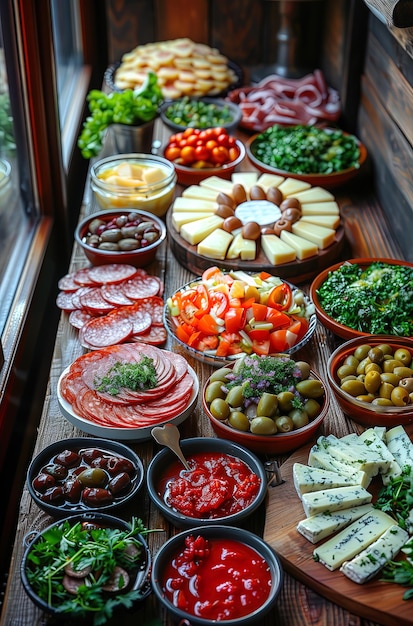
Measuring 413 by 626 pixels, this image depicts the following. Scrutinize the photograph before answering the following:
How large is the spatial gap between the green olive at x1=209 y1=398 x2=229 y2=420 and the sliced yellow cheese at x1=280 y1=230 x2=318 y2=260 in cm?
100

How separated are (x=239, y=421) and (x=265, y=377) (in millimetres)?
156

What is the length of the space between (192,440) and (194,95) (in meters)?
2.78

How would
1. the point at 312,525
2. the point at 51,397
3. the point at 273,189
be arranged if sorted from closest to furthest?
the point at 312,525, the point at 51,397, the point at 273,189

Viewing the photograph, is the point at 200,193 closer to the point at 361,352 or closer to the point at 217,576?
the point at 361,352

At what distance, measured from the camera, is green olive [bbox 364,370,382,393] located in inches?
88.8

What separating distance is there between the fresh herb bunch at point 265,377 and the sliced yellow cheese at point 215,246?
0.81 m

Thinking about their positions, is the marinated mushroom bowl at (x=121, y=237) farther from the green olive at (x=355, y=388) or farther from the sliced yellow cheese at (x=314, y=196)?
the green olive at (x=355, y=388)

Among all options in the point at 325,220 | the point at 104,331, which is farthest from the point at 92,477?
the point at 325,220

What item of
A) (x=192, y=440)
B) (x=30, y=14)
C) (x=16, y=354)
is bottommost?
(x=16, y=354)

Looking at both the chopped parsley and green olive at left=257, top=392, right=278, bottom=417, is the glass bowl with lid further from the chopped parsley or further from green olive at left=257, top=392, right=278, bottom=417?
green olive at left=257, top=392, right=278, bottom=417

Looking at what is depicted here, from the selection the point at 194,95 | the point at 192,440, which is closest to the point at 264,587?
the point at 192,440

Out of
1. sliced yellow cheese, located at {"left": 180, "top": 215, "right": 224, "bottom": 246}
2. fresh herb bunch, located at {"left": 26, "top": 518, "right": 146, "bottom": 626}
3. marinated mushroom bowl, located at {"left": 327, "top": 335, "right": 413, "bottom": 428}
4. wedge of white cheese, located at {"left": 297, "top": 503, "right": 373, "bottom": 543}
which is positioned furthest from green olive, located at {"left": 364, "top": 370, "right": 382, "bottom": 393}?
sliced yellow cheese, located at {"left": 180, "top": 215, "right": 224, "bottom": 246}

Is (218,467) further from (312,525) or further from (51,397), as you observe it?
(51,397)

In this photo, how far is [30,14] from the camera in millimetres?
3037
